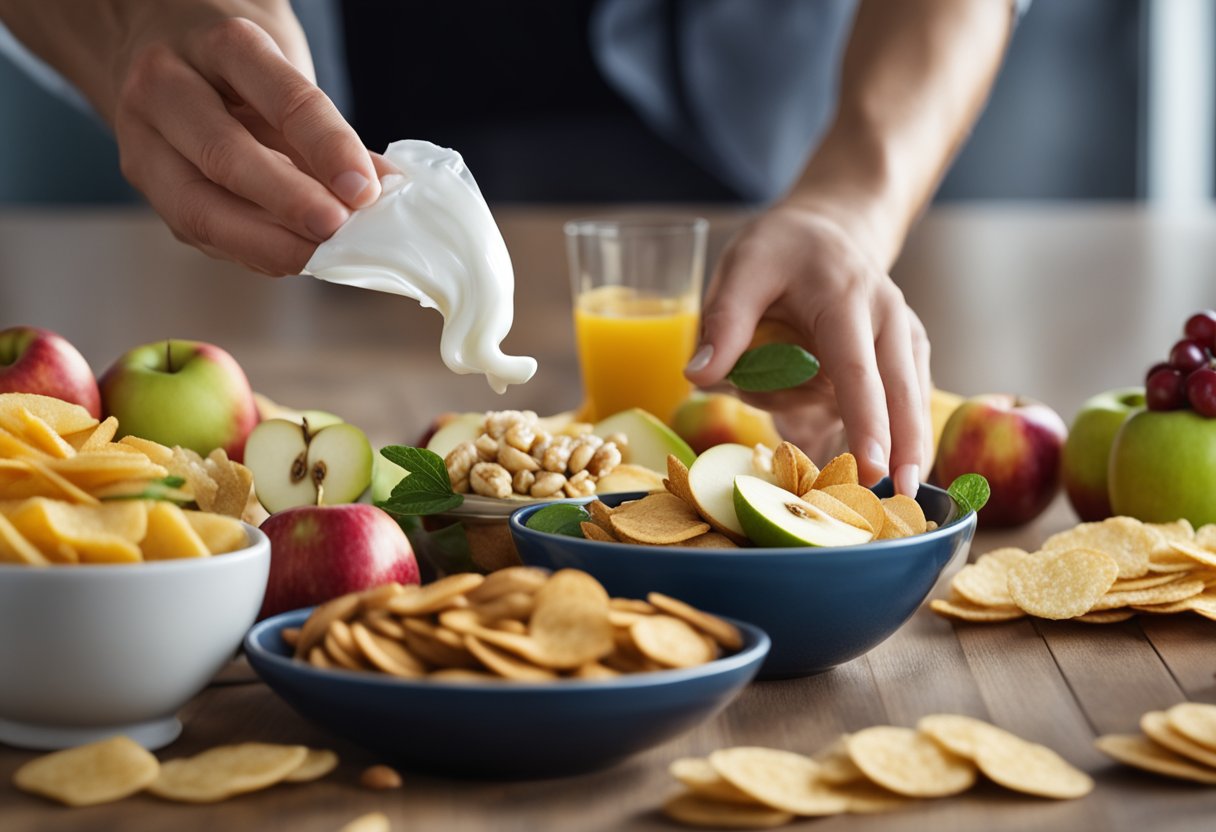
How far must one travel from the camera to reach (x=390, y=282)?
1.06m

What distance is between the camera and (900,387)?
135 centimetres

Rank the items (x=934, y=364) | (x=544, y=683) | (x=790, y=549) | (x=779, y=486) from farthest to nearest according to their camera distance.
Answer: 1. (x=934, y=364)
2. (x=779, y=486)
3. (x=790, y=549)
4. (x=544, y=683)

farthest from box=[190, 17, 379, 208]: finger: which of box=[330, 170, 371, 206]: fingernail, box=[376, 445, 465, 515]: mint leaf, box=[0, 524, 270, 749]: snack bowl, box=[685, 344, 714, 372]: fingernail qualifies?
box=[685, 344, 714, 372]: fingernail

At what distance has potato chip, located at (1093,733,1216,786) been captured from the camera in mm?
792

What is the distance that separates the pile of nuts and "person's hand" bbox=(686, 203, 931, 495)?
21cm

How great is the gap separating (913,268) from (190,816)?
296cm

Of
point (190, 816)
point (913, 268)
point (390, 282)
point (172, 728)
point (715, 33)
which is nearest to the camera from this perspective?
point (190, 816)

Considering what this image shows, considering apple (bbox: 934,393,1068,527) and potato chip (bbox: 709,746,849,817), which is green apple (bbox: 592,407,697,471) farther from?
potato chip (bbox: 709,746,849,817)

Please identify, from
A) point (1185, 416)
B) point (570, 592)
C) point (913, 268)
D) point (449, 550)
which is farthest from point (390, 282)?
point (913, 268)

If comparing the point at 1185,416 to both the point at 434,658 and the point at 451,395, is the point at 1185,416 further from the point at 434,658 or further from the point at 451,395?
→ the point at 451,395

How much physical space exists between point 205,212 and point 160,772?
0.57 metres

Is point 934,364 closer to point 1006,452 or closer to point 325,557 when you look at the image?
point 1006,452

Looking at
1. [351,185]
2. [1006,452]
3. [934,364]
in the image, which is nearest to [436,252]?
[351,185]

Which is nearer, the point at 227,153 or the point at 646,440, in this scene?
the point at 227,153
